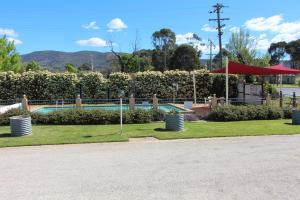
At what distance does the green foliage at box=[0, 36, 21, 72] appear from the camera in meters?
55.7

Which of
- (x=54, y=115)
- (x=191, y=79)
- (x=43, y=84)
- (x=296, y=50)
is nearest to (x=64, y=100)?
(x=43, y=84)

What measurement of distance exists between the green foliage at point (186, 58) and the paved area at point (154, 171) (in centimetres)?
5906

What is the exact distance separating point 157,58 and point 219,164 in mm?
82601

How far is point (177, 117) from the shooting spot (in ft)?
48.9

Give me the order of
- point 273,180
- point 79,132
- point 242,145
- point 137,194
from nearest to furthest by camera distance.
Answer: point 137,194, point 273,180, point 242,145, point 79,132

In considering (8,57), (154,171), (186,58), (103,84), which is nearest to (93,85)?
(103,84)

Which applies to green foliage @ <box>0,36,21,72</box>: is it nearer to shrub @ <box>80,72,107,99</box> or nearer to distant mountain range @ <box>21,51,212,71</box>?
shrub @ <box>80,72,107,99</box>

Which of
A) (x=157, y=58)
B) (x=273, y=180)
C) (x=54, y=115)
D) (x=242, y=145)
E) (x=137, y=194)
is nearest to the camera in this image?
(x=137, y=194)

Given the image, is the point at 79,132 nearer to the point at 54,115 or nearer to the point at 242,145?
the point at 54,115

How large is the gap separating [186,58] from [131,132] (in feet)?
191

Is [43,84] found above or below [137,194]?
above

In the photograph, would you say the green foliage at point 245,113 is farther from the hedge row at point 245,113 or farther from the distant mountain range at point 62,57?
the distant mountain range at point 62,57

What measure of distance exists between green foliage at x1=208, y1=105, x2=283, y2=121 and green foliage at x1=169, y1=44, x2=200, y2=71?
51.2m

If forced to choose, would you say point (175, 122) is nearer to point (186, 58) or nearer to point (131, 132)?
point (131, 132)
